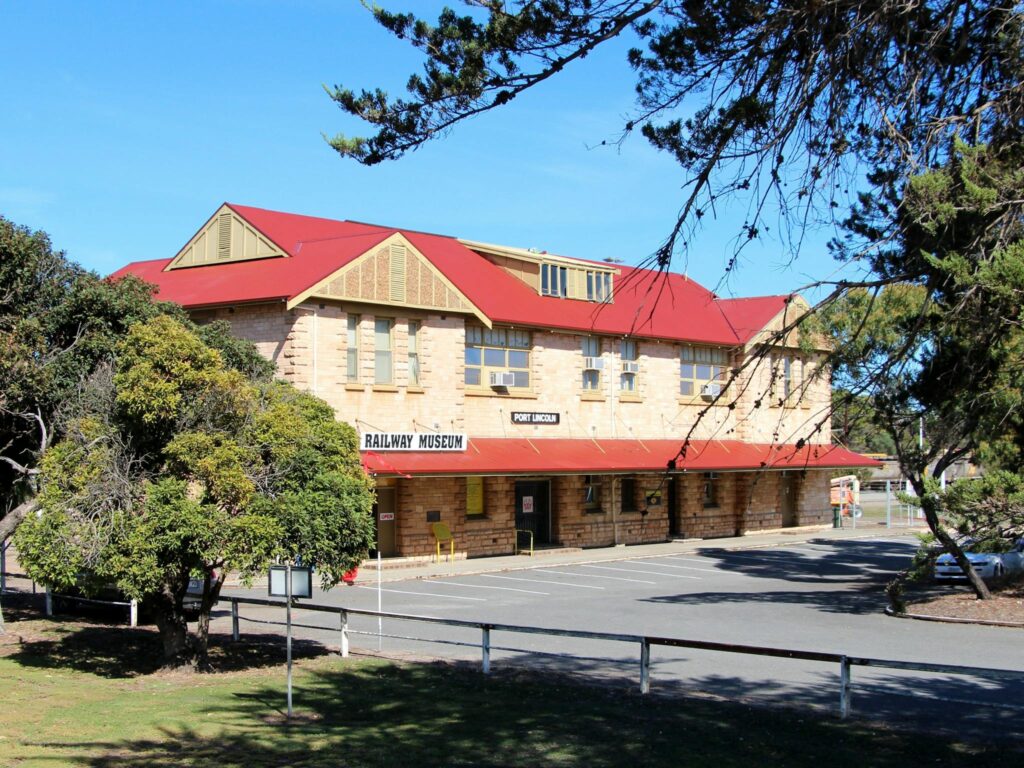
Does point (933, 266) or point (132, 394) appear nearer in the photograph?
point (933, 266)

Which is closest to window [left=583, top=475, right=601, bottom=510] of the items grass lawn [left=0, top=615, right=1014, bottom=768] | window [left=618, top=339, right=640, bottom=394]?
window [left=618, top=339, right=640, bottom=394]

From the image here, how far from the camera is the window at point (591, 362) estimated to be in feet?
128

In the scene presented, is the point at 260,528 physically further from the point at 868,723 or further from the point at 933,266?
the point at 933,266

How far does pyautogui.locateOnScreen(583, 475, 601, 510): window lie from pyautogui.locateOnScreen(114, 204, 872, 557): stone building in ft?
0.26

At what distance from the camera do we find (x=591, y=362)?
39.0m

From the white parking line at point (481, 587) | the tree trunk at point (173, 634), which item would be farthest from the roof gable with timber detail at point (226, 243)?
the tree trunk at point (173, 634)

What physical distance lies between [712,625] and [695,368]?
2337cm

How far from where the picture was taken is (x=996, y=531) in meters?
20.1

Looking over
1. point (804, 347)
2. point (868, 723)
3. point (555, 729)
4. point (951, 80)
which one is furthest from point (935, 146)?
point (555, 729)

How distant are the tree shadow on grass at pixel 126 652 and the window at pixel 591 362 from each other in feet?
69.1

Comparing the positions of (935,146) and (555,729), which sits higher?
(935,146)

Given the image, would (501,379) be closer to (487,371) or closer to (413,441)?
(487,371)

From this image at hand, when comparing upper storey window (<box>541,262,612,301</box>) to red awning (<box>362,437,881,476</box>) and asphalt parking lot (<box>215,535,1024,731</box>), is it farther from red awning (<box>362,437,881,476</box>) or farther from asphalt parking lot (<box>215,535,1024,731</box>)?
asphalt parking lot (<box>215,535,1024,731</box>)

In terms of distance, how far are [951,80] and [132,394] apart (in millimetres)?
10825
